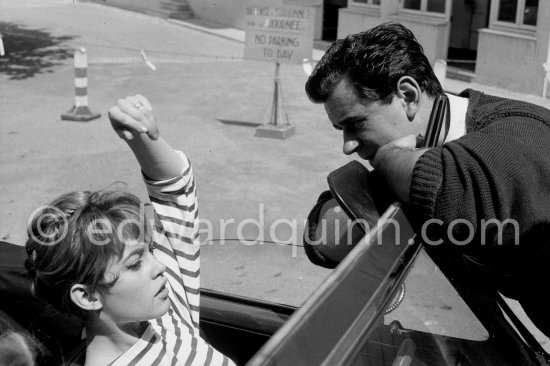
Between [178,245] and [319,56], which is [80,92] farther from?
[178,245]

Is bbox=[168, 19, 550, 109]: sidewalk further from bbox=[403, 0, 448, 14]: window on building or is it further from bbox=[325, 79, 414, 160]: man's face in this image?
bbox=[325, 79, 414, 160]: man's face

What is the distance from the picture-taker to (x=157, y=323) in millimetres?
1981

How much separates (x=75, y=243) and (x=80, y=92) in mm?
7415

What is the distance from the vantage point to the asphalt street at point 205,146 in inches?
175

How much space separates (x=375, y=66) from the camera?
2.13 m

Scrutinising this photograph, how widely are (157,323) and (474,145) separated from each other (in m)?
0.88

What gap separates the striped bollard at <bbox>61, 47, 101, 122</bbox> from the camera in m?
8.52

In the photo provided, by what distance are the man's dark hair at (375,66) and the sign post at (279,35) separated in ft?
20.6

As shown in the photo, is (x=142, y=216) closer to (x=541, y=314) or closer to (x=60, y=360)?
(x=60, y=360)

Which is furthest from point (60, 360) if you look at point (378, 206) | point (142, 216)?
point (378, 206)

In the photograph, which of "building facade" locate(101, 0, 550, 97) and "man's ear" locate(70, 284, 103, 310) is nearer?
"man's ear" locate(70, 284, 103, 310)

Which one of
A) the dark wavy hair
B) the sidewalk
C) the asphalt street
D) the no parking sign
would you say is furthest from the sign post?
the dark wavy hair

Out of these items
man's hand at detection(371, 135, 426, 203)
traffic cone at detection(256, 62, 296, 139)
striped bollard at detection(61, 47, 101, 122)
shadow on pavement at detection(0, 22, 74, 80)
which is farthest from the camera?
shadow on pavement at detection(0, 22, 74, 80)

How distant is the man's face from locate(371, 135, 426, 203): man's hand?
17cm
